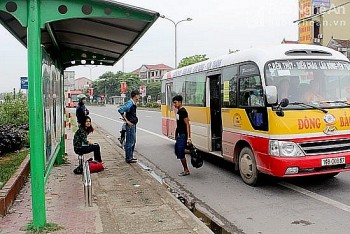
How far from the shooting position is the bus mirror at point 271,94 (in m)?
6.89

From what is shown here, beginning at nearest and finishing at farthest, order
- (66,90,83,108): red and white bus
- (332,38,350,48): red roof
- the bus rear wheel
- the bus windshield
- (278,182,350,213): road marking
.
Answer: (278,182,350,213): road marking < the bus windshield < the bus rear wheel < (66,90,83,108): red and white bus < (332,38,350,48): red roof

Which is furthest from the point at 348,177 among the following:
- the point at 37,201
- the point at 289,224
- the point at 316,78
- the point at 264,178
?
the point at 37,201

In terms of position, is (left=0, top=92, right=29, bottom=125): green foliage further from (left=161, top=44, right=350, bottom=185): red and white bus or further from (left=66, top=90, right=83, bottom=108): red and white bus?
(left=161, top=44, right=350, bottom=185): red and white bus

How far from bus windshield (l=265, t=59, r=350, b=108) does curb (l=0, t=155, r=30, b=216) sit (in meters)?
4.64

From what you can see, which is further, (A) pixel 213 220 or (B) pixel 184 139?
(B) pixel 184 139

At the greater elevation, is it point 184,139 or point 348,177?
point 184,139

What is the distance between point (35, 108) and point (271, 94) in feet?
12.4

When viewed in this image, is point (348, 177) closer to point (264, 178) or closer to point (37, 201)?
point (264, 178)

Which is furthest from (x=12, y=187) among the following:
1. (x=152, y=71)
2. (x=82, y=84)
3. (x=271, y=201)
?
(x=82, y=84)

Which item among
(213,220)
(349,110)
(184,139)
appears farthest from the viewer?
(184,139)

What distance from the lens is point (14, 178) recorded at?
280 inches

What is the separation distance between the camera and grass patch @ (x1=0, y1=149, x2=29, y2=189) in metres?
7.46

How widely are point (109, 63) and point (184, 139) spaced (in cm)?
365

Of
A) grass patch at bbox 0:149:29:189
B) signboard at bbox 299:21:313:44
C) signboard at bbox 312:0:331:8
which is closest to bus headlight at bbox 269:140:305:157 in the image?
grass patch at bbox 0:149:29:189
